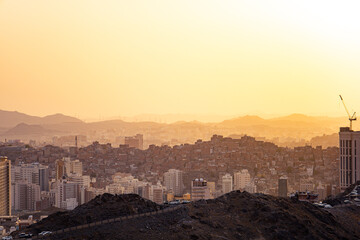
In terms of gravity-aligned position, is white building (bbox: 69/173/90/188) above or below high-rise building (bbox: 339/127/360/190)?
below

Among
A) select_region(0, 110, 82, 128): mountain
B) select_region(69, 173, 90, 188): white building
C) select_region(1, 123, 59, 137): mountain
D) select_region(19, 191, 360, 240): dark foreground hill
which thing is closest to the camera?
select_region(19, 191, 360, 240): dark foreground hill

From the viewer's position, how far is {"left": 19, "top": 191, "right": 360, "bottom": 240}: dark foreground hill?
1526 cm

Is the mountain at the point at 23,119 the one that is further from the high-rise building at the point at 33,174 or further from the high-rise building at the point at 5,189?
the high-rise building at the point at 5,189

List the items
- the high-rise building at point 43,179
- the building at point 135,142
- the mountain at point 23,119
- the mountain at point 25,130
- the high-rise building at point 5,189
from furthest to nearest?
the mountain at point 23,119
the mountain at point 25,130
the building at point 135,142
the high-rise building at point 43,179
the high-rise building at point 5,189

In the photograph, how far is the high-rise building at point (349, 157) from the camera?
3800 cm

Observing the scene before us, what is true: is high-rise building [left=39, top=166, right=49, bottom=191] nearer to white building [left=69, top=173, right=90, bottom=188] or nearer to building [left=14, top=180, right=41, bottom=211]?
white building [left=69, top=173, right=90, bottom=188]

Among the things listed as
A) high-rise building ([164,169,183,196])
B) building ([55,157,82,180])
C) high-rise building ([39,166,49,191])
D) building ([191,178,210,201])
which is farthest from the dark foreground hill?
building ([55,157,82,180])

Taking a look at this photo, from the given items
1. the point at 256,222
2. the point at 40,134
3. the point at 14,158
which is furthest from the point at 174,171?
the point at 40,134

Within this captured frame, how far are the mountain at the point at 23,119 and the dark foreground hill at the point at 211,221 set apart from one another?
287 feet

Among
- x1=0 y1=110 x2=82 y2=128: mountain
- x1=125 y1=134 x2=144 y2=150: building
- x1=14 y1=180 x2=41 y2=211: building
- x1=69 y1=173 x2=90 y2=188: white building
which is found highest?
x1=0 y1=110 x2=82 y2=128: mountain

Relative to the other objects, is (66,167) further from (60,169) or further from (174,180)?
(174,180)

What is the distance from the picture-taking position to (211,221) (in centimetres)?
1653

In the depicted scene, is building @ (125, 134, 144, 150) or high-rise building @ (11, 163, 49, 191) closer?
high-rise building @ (11, 163, 49, 191)

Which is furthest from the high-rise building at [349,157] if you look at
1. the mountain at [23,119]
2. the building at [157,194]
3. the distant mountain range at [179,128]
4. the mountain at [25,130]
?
the mountain at [25,130]
